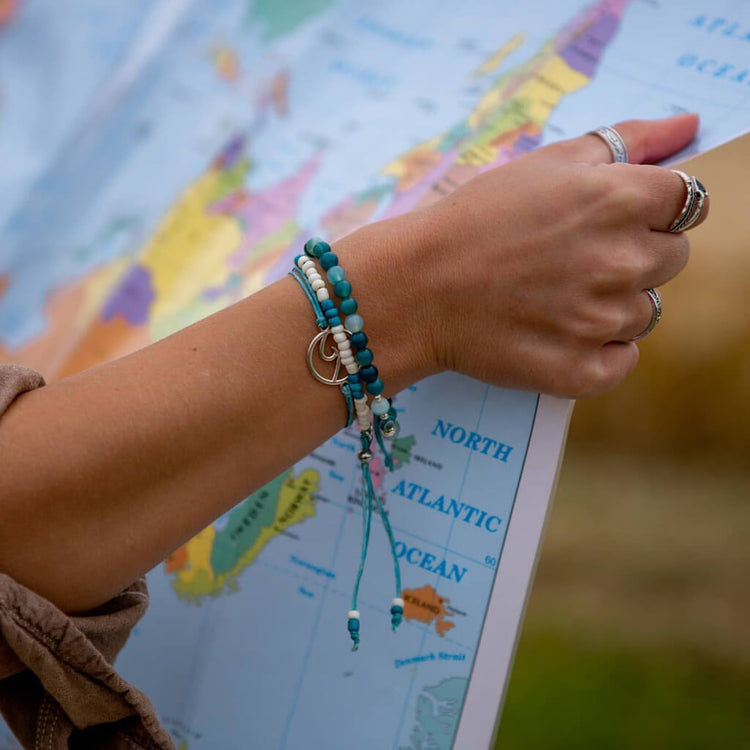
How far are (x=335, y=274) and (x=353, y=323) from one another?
0.05 m

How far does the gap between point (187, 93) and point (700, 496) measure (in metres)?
1.46

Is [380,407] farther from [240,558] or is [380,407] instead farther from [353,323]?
[240,558]

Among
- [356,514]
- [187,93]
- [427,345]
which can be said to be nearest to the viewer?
[427,345]

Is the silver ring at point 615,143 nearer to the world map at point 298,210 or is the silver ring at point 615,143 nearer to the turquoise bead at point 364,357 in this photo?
the world map at point 298,210

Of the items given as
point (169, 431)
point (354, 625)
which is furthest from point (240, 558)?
point (169, 431)

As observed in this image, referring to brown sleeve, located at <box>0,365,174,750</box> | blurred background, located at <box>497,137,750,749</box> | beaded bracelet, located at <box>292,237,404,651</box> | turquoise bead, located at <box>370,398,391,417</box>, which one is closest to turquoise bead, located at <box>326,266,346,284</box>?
beaded bracelet, located at <box>292,237,404,651</box>

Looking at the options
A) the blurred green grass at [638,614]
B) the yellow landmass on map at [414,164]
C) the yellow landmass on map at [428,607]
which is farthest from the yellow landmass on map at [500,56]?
the blurred green grass at [638,614]

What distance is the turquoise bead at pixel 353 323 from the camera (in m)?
0.67

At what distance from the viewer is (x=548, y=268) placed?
668 millimetres

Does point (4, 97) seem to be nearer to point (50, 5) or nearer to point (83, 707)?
point (50, 5)

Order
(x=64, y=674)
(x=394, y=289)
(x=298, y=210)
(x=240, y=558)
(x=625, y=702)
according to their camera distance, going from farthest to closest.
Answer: (x=625, y=702)
(x=298, y=210)
(x=240, y=558)
(x=394, y=289)
(x=64, y=674)

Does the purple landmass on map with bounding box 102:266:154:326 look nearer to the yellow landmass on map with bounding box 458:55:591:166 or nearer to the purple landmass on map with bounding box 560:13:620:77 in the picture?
the yellow landmass on map with bounding box 458:55:591:166

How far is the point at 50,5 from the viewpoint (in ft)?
3.89

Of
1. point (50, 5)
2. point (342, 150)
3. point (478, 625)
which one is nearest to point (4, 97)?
point (50, 5)
